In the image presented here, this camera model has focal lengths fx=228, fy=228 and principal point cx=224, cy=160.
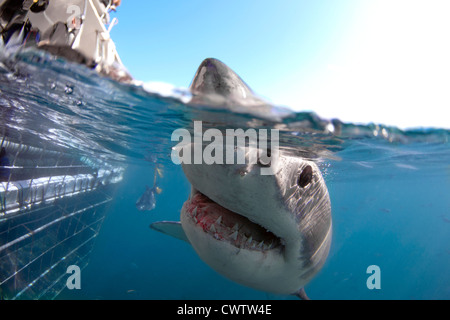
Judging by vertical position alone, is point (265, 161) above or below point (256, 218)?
above

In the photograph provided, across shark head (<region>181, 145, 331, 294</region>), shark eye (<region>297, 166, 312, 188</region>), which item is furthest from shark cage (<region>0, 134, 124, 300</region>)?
shark eye (<region>297, 166, 312, 188</region>)

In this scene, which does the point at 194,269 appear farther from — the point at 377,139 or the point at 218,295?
the point at 377,139

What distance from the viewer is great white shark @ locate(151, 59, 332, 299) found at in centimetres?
194

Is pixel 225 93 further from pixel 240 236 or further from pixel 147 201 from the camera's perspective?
pixel 147 201

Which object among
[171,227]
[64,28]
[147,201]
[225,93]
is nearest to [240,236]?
[225,93]

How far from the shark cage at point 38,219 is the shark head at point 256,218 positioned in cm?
724

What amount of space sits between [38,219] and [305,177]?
32.5 feet

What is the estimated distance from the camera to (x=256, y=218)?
2.17 meters

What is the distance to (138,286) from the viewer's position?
16938mm

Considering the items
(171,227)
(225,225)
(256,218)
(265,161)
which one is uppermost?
(265,161)

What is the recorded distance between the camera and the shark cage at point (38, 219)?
269 inches

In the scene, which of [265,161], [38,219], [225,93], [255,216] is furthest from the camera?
[38,219]
